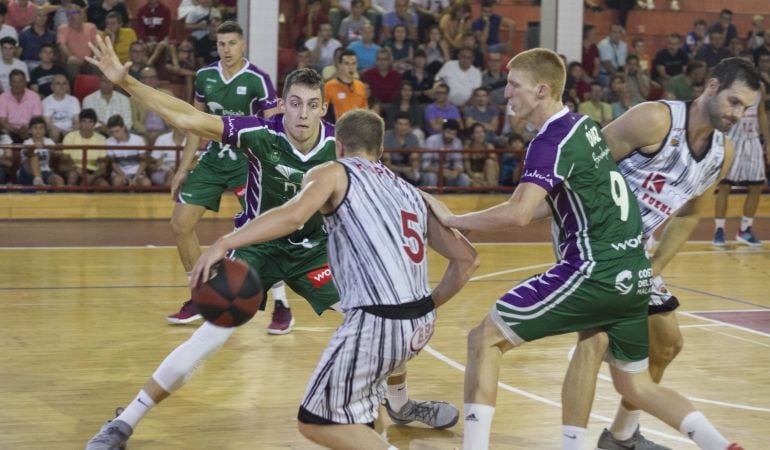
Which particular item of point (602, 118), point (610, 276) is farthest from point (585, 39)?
point (610, 276)

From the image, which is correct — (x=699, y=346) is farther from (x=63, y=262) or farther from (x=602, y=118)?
(x=602, y=118)

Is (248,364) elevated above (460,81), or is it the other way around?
(460,81)

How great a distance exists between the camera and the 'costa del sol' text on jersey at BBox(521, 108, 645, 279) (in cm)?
494

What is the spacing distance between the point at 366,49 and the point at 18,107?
4797 mm

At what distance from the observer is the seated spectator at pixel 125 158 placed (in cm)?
1416

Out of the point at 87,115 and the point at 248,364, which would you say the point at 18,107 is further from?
the point at 248,364

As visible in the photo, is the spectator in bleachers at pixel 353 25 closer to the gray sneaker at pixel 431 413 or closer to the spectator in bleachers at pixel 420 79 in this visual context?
the spectator in bleachers at pixel 420 79

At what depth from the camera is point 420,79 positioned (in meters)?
16.1

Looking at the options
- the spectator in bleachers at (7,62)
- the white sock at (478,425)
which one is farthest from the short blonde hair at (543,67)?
the spectator in bleachers at (7,62)

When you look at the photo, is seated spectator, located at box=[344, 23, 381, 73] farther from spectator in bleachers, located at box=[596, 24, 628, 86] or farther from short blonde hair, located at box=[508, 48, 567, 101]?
short blonde hair, located at box=[508, 48, 567, 101]

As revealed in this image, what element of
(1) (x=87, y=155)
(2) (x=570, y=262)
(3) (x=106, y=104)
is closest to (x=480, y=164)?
(3) (x=106, y=104)

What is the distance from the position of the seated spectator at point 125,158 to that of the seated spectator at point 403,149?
3038 mm

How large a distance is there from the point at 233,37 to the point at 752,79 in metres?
4.78

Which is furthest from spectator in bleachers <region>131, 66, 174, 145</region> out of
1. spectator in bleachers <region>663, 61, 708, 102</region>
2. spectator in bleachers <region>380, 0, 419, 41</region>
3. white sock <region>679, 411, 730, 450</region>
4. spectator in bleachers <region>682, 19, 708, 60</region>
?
white sock <region>679, 411, 730, 450</region>
